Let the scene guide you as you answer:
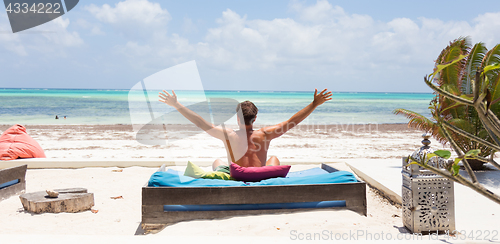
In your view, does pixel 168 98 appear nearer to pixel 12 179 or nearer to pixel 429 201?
pixel 429 201

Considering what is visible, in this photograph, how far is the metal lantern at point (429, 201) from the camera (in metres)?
3.10

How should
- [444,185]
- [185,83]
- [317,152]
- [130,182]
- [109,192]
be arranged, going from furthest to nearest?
[317,152], [130,182], [109,192], [185,83], [444,185]

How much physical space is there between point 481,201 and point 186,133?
13.1m

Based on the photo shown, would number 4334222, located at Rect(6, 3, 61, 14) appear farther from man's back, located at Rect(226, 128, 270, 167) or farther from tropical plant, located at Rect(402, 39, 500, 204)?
tropical plant, located at Rect(402, 39, 500, 204)

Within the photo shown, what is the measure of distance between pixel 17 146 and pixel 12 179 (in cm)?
265

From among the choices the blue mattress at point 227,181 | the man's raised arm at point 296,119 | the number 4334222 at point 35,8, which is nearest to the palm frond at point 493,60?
the man's raised arm at point 296,119

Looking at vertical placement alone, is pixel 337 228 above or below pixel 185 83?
below

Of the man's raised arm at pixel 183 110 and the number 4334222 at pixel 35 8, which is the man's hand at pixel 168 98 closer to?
the man's raised arm at pixel 183 110

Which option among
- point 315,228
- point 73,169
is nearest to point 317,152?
point 73,169

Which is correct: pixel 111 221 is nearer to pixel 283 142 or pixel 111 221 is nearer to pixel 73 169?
pixel 73 169

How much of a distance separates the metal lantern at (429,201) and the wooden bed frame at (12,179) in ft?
16.9

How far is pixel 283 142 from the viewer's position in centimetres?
1255

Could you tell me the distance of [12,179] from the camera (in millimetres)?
4914

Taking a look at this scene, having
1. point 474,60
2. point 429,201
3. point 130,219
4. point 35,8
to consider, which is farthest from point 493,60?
point 35,8
